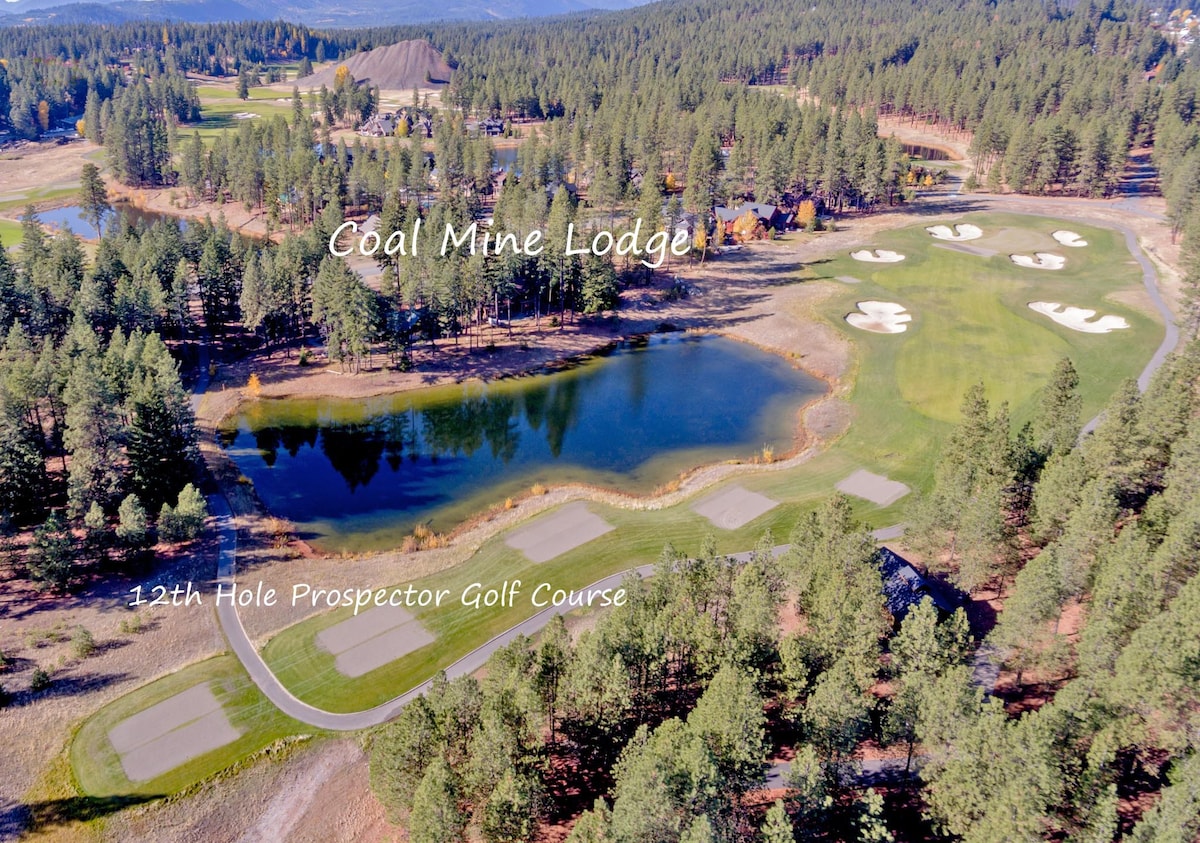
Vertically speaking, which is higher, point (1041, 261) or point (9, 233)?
point (1041, 261)

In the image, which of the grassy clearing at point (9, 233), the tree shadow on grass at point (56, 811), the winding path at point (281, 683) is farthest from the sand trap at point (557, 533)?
the grassy clearing at point (9, 233)

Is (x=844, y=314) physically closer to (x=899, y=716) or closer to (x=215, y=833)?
(x=899, y=716)

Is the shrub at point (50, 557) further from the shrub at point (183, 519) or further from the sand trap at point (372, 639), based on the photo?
the sand trap at point (372, 639)

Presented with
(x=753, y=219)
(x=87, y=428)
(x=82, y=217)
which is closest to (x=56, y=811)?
(x=87, y=428)

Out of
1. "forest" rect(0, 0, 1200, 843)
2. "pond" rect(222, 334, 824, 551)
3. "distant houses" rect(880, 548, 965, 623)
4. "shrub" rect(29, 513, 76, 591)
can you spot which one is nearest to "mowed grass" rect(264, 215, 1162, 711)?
"pond" rect(222, 334, 824, 551)

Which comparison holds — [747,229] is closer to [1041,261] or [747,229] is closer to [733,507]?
[1041,261]

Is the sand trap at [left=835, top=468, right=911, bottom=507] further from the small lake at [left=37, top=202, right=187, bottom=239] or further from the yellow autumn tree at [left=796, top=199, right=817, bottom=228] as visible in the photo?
the small lake at [left=37, top=202, right=187, bottom=239]
